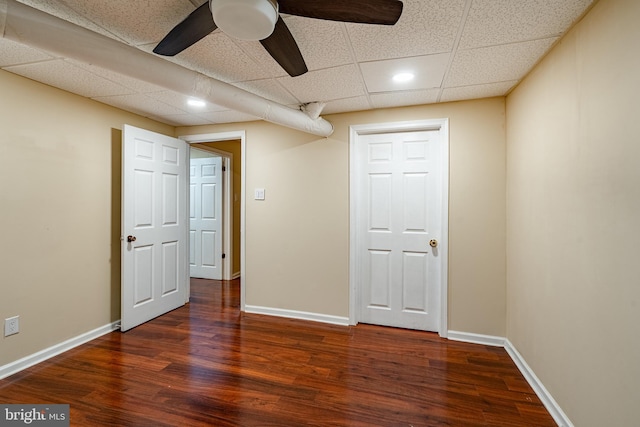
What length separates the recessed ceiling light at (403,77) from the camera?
2.19 m

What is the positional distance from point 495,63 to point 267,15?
1.63 metres

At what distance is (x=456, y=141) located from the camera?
276 centimetres

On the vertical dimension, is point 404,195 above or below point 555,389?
above

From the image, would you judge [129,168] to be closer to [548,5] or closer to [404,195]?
[404,195]

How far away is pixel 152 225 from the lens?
127 inches

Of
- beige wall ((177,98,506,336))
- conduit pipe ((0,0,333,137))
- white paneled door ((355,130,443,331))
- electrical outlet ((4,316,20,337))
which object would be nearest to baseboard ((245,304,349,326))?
beige wall ((177,98,506,336))

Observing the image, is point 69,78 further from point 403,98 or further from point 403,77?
point 403,98

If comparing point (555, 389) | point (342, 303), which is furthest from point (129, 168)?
point (555, 389)

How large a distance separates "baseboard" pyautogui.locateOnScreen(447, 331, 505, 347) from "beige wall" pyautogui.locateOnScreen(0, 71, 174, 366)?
332cm

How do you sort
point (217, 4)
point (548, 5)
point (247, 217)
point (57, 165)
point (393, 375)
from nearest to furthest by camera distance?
point (217, 4), point (548, 5), point (393, 375), point (57, 165), point (247, 217)

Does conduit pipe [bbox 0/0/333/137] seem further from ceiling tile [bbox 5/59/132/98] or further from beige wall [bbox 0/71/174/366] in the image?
beige wall [bbox 0/71/174/366]

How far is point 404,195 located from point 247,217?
1.78 meters

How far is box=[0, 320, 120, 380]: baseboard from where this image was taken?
217 cm

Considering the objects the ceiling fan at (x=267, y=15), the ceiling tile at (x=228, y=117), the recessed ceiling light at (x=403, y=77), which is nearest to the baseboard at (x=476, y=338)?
the recessed ceiling light at (x=403, y=77)
